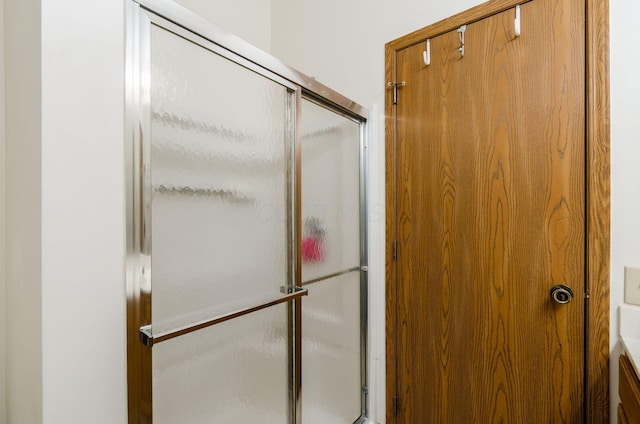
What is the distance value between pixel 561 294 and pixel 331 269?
0.86 metres

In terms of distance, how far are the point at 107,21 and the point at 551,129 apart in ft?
4.58

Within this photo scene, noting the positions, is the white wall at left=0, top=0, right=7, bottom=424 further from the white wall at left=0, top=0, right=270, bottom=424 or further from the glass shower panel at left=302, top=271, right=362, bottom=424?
the glass shower panel at left=302, top=271, right=362, bottom=424

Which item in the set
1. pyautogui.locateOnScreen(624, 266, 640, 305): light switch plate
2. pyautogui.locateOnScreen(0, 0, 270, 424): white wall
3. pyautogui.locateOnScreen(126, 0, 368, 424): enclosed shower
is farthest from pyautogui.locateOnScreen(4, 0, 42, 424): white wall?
pyautogui.locateOnScreen(624, 266, 640, 305): light switch plate

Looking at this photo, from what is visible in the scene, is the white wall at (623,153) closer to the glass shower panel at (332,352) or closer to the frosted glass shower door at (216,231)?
the glass shower panel at (332,352)

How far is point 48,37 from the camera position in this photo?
629 mm

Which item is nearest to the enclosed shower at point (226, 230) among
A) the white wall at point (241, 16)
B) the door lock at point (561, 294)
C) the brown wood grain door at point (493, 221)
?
the brown wood grain door at point (493, 221)

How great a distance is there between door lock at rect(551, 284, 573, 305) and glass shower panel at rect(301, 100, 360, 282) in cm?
80

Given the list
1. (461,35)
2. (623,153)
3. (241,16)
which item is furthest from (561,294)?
(241,16)

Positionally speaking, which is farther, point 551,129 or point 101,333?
point 551,129

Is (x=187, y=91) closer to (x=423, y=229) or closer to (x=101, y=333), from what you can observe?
(x=101, y=333)

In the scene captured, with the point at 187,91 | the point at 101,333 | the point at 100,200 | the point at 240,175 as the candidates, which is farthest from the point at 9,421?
the point at 187,91

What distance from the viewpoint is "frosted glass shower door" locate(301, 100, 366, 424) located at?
4.28ft

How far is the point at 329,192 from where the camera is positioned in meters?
1.44

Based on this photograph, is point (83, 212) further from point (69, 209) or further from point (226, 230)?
point (226, 230)
